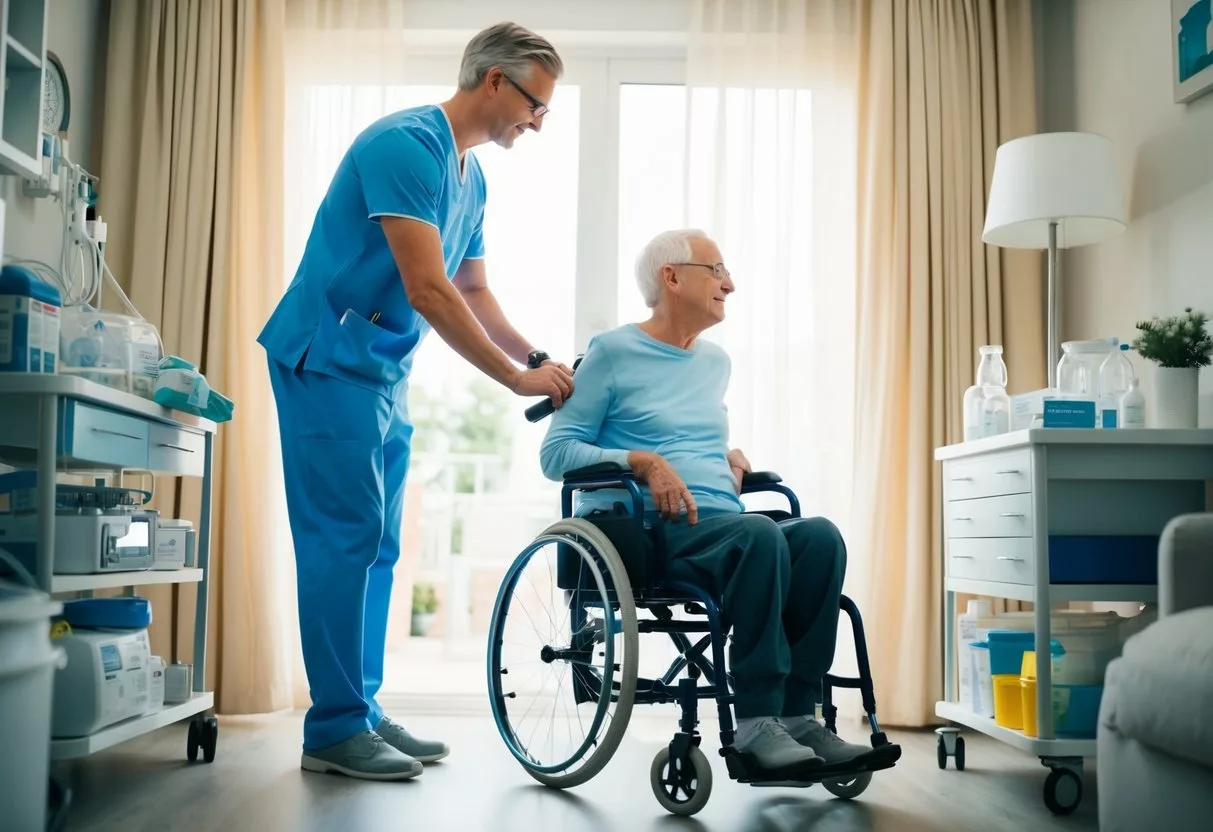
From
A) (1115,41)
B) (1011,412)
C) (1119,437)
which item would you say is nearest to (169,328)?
(1011,412)

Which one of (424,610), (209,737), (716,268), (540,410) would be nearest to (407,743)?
(209,737)

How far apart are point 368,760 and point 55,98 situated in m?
1.97

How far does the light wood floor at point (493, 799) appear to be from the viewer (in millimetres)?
1894

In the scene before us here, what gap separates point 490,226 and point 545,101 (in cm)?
129

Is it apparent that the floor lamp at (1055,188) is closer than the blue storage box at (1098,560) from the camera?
No

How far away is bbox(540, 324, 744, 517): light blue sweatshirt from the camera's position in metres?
2.20

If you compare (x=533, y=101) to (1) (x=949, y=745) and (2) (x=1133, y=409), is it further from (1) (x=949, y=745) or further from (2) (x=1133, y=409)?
(1) (x=949, y=745)

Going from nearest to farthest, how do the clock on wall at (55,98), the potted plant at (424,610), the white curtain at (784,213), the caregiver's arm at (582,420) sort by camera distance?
the caregiver's arm at (582,420) → the clock on wall at (55,98) → the white curtain at (784,213) → the potted plant at (424,610)

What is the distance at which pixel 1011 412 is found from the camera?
2537 millimetres

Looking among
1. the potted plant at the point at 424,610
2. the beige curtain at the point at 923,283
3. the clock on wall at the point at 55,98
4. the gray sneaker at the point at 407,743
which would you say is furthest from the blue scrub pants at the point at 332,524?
the potted plant at the point at 424,610

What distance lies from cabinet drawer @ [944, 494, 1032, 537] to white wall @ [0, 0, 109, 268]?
2347 mm

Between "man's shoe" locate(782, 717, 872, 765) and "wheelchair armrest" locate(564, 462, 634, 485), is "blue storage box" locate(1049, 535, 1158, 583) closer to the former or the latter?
"man's shoe" locate(782, 717, 872, 765)

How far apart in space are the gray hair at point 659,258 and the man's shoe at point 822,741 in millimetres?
934

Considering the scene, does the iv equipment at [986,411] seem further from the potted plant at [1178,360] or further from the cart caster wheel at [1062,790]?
the cart caster wheel at [1062,790]
